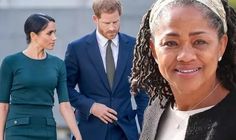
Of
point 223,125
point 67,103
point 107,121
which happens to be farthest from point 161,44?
point 67,103

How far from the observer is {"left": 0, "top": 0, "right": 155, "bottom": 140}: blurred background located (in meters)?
10.2

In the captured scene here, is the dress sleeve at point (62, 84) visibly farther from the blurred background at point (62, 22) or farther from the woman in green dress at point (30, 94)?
the blurred background at point (62, 22)

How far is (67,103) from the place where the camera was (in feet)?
19.4

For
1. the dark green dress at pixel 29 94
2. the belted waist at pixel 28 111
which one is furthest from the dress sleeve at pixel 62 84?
the belted waist at pixel 28 111

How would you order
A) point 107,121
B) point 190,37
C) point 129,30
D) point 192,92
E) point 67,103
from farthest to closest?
1. point 129,30
2. point 67,103
3. point 107,121
4. point 192,92
5. point 190,37

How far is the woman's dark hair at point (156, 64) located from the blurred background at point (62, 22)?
736 cm

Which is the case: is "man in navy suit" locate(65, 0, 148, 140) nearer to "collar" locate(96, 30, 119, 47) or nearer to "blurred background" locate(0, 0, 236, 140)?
"collar" locate(96, 30, 119, 47)

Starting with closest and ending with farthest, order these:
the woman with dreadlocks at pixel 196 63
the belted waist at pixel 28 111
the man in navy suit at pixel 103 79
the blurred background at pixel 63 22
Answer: the woman with dreadlocks at pixel 196 63
the man in navy suit at pixel 103 79
the belted waist at pixel 28 111
the blurred background at pixel 63 22

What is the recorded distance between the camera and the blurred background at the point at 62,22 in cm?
1017

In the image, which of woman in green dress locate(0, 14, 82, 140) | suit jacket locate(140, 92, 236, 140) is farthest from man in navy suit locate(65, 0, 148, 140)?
suit jacket locate(140, 92, 236, 140)

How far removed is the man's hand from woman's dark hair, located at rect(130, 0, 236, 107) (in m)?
2.62

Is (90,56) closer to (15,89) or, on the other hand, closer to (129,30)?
(15,89)

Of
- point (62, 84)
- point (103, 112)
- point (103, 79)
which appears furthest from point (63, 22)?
point (103, 112)

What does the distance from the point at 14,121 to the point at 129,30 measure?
4638mm
